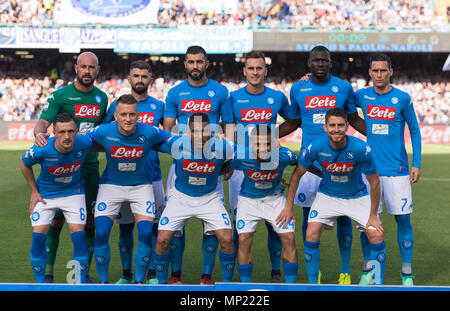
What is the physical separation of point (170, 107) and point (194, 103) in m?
0.28

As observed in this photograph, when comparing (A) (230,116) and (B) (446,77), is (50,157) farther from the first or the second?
(B) (446,77)

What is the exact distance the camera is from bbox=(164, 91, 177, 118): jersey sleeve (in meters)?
6.08

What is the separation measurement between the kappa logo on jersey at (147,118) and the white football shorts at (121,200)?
80 centimetres

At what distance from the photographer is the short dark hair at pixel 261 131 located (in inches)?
215

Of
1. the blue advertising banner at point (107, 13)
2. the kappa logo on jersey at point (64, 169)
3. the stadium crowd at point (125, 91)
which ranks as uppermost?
the blue advertising banner at point (107, 13)

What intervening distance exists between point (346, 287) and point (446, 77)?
3242 cm

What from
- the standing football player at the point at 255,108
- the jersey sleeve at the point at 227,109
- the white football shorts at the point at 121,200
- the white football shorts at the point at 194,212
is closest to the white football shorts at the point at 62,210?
the white football shorts at the point at 121,200

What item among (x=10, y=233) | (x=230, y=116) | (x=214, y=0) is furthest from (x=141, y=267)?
(x=214, y=0)

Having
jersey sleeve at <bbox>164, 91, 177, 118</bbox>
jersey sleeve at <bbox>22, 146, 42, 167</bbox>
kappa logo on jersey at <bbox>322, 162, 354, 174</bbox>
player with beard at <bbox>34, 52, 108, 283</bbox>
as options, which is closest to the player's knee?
kappa logo on jersey at <bbox>322, 162, 354, 174</bbox>

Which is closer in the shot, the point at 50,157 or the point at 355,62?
the point at 50,157

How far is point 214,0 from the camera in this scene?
31812 millimetres

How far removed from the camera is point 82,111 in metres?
6.05

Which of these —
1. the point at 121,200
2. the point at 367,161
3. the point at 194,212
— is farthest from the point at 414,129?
the point at 121,200

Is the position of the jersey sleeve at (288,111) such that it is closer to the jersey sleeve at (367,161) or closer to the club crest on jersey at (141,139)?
the jersey sleeve at (367,161)
